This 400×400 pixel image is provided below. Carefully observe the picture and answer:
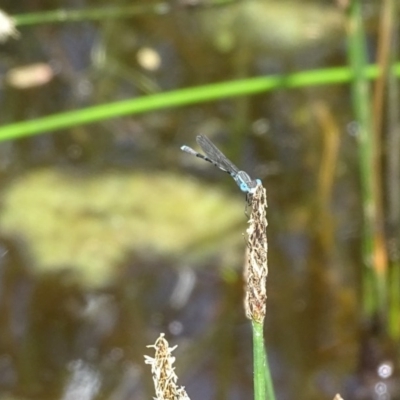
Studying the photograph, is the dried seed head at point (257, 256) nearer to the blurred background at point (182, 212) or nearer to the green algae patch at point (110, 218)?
the blurred background at point (182, 212)

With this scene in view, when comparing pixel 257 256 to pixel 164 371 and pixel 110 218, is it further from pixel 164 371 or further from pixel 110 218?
pixel 110 218

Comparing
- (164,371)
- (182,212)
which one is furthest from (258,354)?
(182,212)

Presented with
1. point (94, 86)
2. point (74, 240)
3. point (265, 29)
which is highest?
point (265, 29)

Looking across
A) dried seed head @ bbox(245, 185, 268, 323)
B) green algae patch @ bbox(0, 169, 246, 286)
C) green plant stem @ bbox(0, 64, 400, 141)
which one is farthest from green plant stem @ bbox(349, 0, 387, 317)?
dried seed head @ bbox(245, 185, 268, 323)

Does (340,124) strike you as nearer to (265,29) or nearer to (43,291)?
(265,29)

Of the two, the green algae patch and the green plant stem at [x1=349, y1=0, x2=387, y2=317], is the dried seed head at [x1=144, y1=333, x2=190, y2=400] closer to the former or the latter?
the green plant stem at [x1=349, y1=0, x2=387, y2=317]

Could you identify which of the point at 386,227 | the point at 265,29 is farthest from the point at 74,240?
the point at 265,29

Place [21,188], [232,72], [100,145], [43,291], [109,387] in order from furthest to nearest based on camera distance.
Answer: [232,72] < [100,145] < [21,188] < [43,291] < [109,387]
